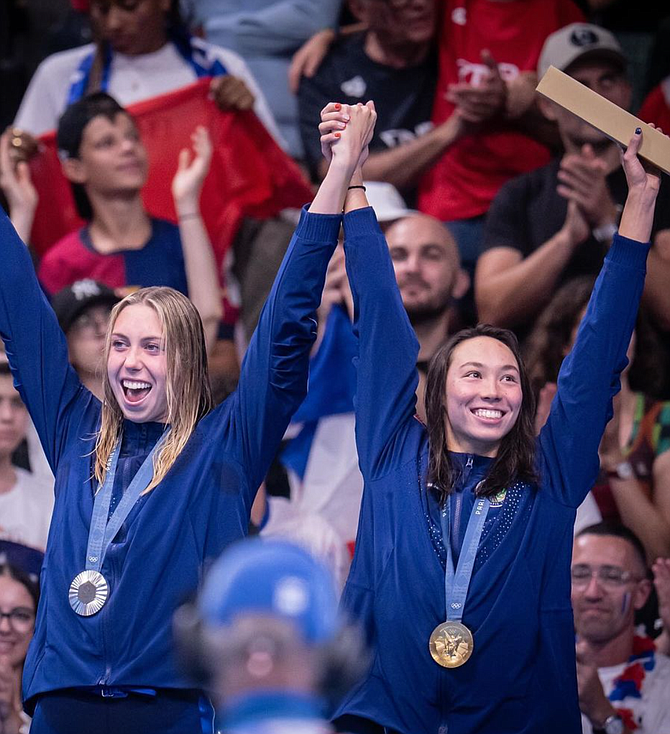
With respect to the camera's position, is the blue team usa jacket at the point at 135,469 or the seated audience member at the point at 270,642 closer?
the seated audience member at the point at 270,642

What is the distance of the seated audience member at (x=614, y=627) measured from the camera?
11.8 ft

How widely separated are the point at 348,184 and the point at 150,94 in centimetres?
224

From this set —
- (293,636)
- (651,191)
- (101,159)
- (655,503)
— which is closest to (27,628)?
(101,159)

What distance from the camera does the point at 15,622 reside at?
12.2ft

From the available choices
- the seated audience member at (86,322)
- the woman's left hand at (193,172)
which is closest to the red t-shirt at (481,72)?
the woman's left hand at (193,172)

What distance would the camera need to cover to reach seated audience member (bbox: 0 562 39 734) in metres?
3.69

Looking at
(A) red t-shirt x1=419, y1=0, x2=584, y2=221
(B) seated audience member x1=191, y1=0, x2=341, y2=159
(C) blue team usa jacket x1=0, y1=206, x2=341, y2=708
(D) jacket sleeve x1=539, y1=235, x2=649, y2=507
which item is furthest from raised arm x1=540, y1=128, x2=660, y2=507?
(B) seated audience member x1=191, y1=0, x2=341, y2=159

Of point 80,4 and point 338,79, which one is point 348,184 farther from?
point 80,4

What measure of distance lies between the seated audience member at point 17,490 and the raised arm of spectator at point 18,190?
59cm

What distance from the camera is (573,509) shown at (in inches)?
94.9

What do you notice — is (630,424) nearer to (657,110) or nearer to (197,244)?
(657,110)

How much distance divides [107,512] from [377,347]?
0.60 m

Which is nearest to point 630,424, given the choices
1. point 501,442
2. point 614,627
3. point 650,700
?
point 614,627

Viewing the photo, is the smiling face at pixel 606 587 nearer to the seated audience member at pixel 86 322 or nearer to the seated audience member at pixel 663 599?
the seated audience member at pixel 663 599
